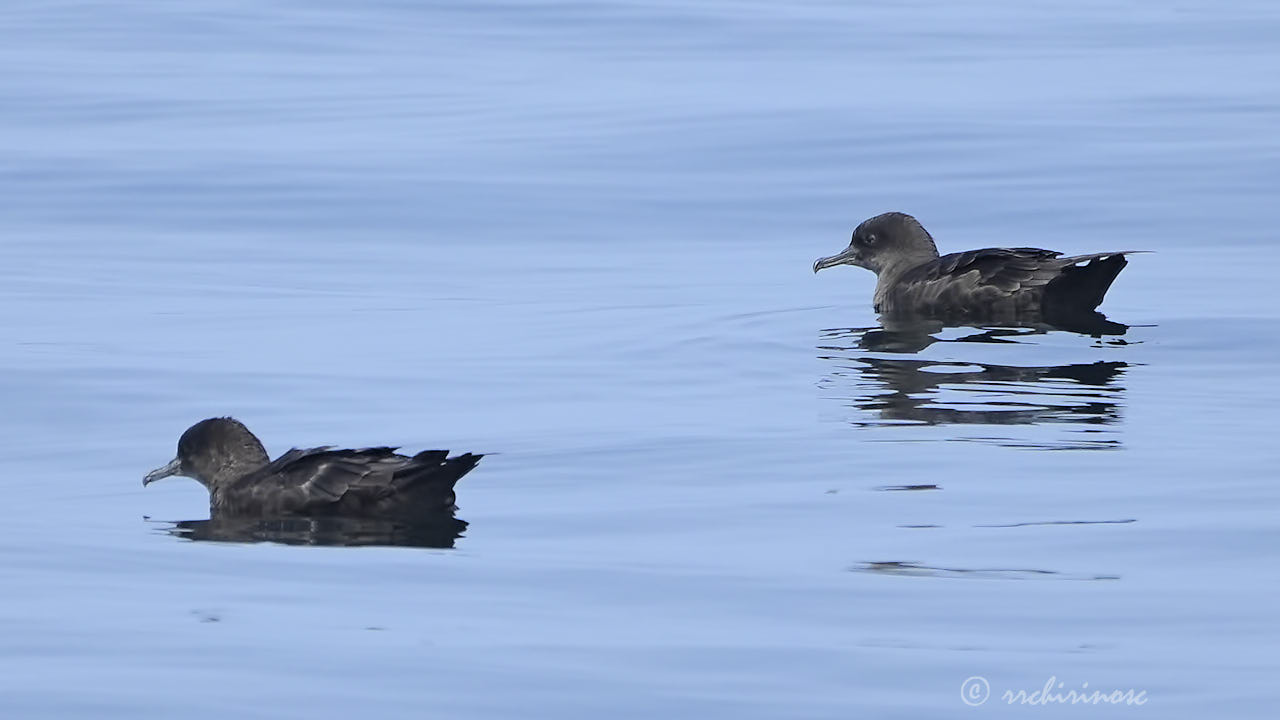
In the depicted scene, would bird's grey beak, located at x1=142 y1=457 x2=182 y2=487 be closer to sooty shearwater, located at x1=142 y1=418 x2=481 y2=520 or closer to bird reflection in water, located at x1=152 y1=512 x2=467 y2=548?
sooty shearwater, located at x1=142 y1=418 x2=481 y2=520

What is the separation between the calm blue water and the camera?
325 inches

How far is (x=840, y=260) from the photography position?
60.1 ft

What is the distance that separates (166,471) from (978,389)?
4505mm

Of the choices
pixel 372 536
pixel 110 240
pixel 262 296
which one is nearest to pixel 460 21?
pixel 110 240

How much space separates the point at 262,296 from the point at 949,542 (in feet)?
29.0

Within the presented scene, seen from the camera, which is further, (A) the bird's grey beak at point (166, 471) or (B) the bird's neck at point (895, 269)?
(B) the bird's neck at point (895, 269)

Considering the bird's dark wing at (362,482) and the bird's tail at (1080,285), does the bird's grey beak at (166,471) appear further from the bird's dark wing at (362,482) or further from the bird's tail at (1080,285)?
the bird's tail at (1080,285)

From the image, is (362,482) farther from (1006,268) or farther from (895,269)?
(895,269)

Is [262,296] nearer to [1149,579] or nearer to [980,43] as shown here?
[1149,579]

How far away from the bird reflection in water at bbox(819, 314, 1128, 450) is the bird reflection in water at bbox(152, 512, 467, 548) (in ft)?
9.51

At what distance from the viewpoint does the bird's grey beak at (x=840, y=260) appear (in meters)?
18.2

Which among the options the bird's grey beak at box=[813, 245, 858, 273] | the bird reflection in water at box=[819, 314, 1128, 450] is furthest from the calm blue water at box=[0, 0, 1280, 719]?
the bird's grey beak at box=[813, 245, 858, 273]

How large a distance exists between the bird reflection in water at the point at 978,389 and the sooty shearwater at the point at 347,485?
110 inches

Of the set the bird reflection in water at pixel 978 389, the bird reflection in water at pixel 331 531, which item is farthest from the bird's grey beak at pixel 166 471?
the bird reflection in water at pixel 978 389
